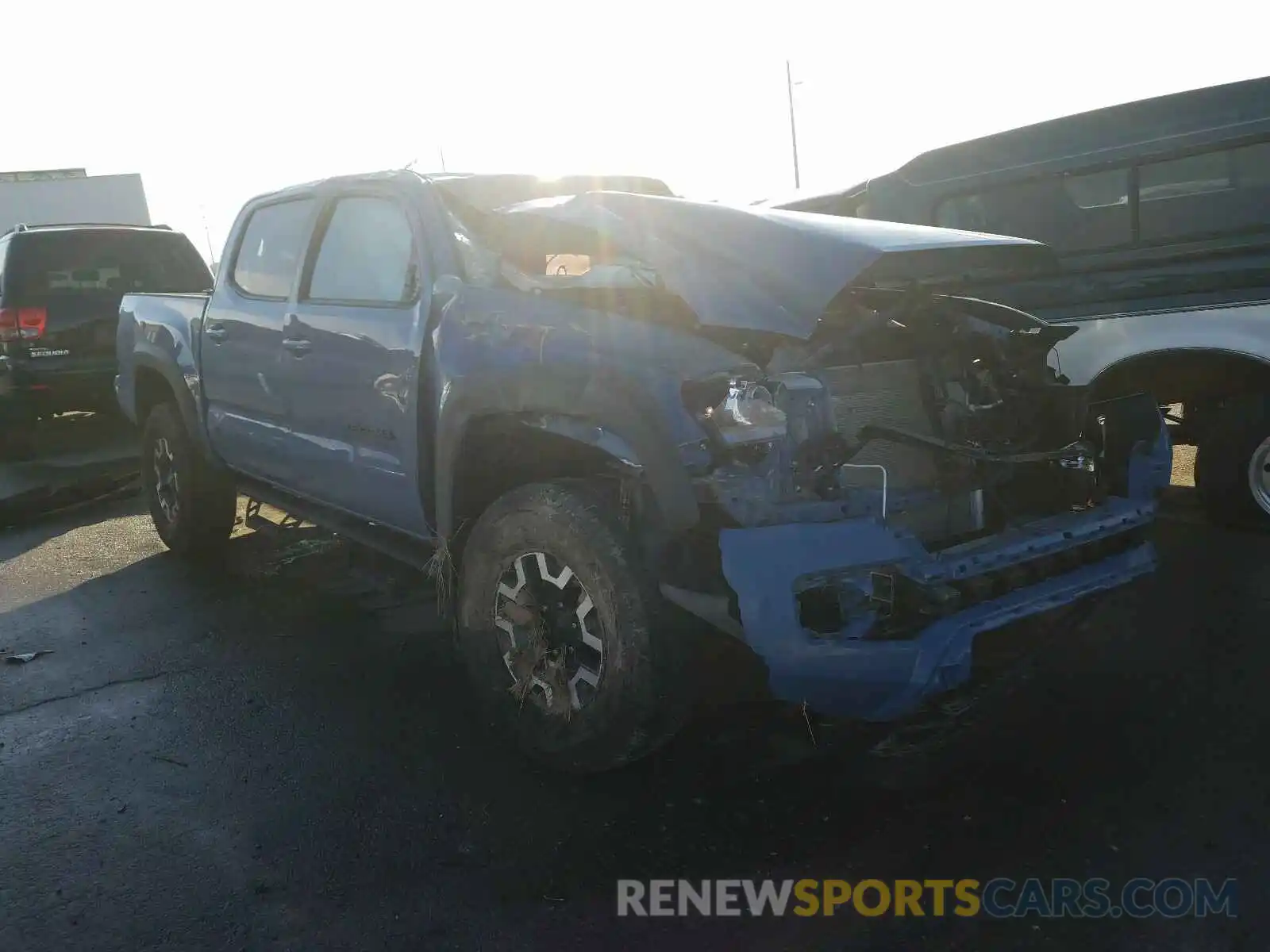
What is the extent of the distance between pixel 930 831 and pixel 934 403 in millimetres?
1322

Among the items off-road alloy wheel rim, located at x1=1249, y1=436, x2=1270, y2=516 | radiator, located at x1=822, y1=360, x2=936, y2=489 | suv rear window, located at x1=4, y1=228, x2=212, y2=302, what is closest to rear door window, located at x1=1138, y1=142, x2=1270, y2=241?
off-road alloy wheel rim, located at x1=1249, y1=436, x2=1270, y2=516

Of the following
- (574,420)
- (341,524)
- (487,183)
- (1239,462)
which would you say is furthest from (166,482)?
(1239,462)

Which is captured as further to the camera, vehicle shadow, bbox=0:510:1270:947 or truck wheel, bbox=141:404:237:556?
truck wheel, bbox=141:404:237:556

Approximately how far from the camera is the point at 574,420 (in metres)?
3.09

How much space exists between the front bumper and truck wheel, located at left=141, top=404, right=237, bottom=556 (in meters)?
4.02

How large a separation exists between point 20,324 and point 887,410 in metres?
8.16

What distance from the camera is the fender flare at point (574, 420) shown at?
2.78 meters

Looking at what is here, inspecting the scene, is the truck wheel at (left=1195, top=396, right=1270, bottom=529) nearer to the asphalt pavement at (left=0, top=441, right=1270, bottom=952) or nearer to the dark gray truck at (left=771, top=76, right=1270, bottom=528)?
the dark gray truck at (left=771, top=76, right=1270, bottom=528)

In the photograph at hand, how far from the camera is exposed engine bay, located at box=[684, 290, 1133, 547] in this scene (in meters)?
2.82

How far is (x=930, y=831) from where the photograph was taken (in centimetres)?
283

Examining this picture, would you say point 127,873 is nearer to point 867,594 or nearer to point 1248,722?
point 867,594

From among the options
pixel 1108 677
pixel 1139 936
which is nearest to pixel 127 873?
pixel 1139 936
